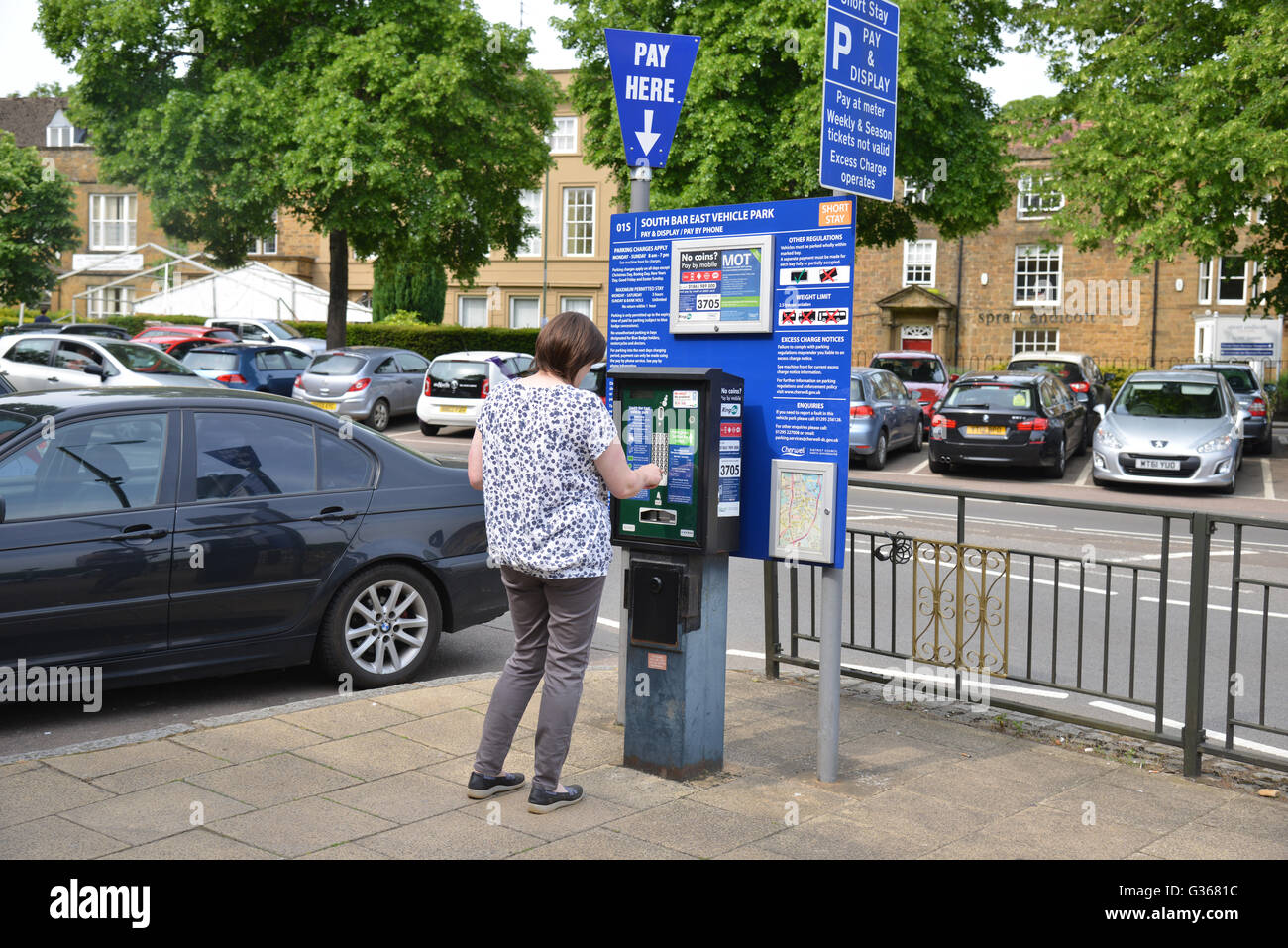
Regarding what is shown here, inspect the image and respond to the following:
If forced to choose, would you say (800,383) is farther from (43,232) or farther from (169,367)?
(43,232)

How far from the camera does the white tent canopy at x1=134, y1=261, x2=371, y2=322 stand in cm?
4659

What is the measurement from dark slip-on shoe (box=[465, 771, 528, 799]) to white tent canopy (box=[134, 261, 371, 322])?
141 feet

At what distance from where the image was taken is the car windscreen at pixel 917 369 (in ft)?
90.6

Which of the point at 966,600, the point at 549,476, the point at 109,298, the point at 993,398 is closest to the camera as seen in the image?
the point at 549,476

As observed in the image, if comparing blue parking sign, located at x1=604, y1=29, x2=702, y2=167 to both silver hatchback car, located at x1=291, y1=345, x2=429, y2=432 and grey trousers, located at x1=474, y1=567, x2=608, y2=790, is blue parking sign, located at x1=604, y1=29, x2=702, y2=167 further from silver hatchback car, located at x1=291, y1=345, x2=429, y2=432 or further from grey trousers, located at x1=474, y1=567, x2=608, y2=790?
silver hatchback car, located at x1=291, y1=345, x2=429, y2=432

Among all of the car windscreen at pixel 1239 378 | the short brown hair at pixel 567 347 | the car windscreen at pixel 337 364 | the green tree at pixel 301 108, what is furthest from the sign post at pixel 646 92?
the car windscreen at pixel 1239 378

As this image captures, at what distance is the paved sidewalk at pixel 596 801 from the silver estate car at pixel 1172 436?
13031 millimetres

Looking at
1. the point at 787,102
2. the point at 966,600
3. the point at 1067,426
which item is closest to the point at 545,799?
the point at 966,600

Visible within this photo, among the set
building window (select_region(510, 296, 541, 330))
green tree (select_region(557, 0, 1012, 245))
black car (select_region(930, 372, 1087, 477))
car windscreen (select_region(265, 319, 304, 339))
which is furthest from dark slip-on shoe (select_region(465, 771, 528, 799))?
building window (select_region(510, 296, 541, 330))

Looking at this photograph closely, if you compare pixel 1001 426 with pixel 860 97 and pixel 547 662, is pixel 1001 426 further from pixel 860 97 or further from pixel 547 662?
pixel 547 662

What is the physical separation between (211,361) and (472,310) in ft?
Result: 93.5

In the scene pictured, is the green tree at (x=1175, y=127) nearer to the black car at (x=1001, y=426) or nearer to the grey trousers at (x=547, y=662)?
the black car at (x=1001, y=426)

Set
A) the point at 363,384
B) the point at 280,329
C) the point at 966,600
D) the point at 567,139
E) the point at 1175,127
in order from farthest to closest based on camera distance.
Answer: the point at 567,139 < the point at 280,329 < the point at 363,384 < the point at 1175,127 < the point at 966,600

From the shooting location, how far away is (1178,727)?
20.5 feet
